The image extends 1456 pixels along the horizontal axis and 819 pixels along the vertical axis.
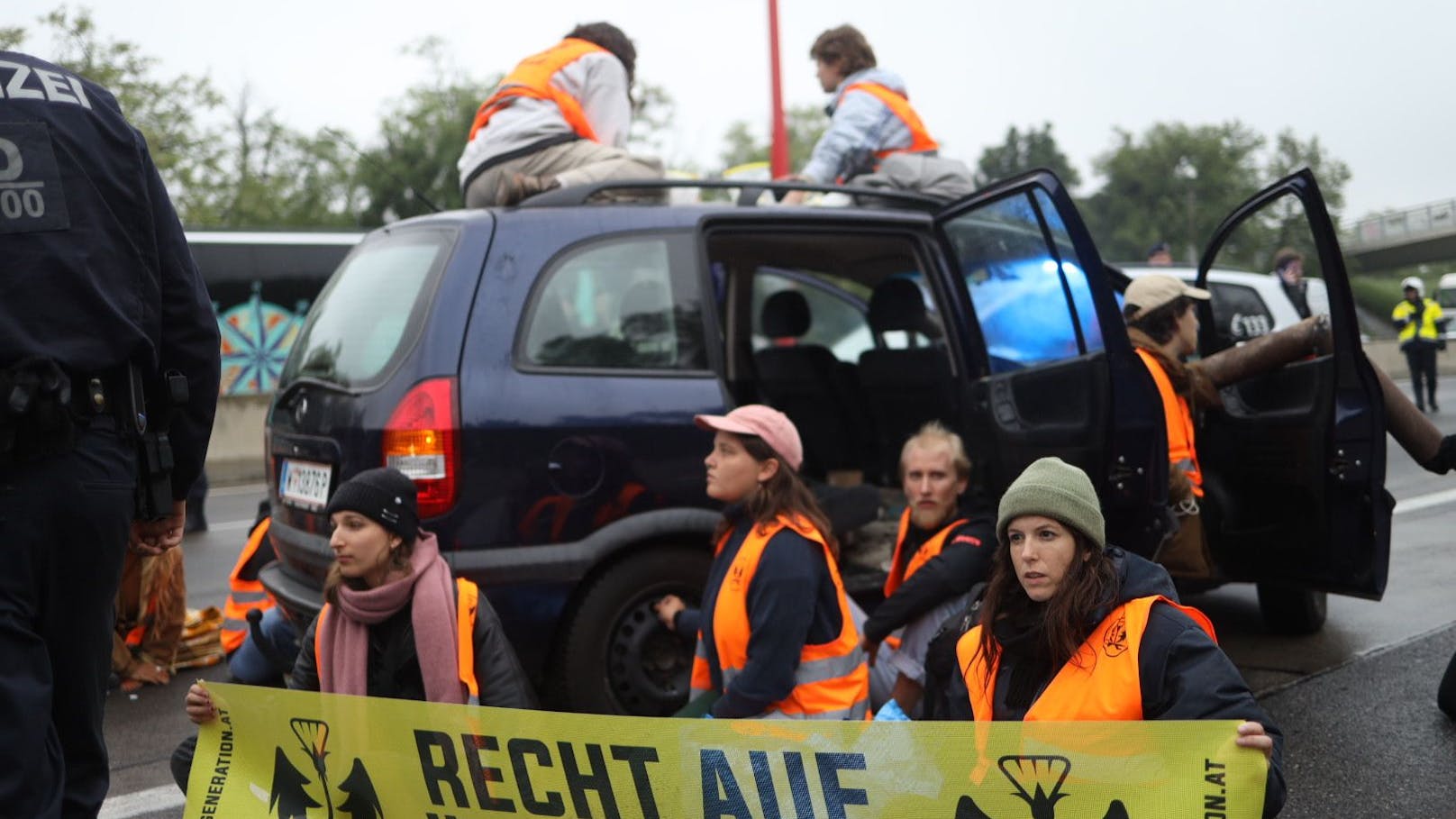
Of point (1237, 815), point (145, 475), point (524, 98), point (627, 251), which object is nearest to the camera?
point (1237, 815)

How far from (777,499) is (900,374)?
2.60 meters

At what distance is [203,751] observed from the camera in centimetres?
303

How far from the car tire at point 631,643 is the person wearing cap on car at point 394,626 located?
37.1 inches

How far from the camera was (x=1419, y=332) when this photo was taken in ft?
59.9

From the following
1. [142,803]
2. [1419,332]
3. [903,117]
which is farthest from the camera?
[1419,332]

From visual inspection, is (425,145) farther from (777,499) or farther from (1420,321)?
(777,499)

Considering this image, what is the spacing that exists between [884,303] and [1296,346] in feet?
6.39

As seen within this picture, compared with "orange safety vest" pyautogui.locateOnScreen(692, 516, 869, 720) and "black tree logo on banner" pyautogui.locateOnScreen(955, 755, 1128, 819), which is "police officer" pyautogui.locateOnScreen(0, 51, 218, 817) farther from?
"black tree logo on banner" pyautogui.locateOnScreen(955, 755, 1128, 819)

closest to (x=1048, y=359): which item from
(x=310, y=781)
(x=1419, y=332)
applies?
(x=310, y=781)

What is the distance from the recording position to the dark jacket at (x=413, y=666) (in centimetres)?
324

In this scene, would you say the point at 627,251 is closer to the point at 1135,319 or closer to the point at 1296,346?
the point at 1135,319

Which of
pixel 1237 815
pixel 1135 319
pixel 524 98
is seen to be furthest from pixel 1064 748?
pixel 524 98

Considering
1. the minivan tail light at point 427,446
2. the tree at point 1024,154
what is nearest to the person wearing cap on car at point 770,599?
the minivan tail light at point 427,446

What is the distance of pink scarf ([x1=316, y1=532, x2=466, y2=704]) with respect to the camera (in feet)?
10.4
